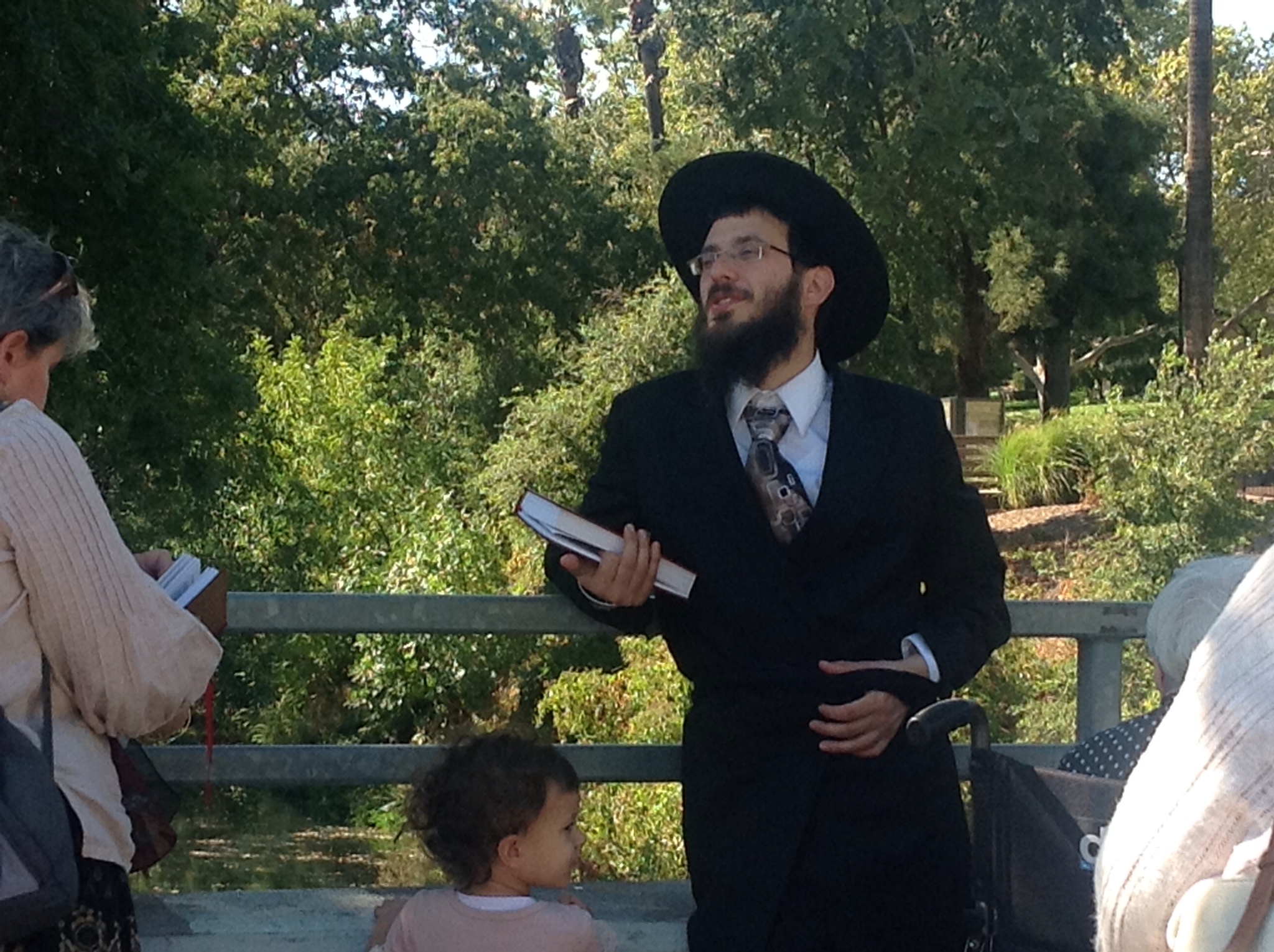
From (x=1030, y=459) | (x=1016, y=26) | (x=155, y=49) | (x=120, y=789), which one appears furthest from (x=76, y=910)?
(x=1030, y=459)

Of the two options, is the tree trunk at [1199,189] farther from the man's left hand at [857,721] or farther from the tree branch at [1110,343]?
the man's left hand at [857,721]

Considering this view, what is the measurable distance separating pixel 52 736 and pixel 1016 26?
19026mm

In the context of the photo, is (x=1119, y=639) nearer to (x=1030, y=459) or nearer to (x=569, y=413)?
(x=569, y=413)

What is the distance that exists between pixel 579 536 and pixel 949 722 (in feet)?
2.45

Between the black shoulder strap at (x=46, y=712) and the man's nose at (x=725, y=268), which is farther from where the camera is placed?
the man's nose at (x=725, y=268)

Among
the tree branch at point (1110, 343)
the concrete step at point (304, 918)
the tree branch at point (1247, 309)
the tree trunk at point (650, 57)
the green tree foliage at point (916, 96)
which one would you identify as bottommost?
the concrete step at point (304, 918)

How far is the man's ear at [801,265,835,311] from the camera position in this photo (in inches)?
127

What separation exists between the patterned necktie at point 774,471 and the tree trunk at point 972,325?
72.2 feet

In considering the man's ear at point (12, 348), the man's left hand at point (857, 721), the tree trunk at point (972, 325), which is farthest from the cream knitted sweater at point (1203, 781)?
the tree trunk at point (972, 325)

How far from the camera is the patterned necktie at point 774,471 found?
9.80 ft

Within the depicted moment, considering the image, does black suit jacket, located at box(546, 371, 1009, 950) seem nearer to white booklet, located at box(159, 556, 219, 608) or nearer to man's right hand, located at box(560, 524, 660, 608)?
man's right hand, located at box(560, 524, 660, 608)

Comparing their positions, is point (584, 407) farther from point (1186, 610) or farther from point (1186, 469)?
point (1186, 610)

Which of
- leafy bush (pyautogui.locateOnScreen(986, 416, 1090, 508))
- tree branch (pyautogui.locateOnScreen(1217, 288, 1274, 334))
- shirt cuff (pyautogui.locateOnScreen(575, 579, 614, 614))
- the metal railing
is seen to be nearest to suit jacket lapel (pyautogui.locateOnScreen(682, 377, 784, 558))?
shirt cuff (pyautogui.locateOnScreen(575, 579, 614, 614))

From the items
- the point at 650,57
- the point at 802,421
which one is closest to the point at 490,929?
the point at 802,421
